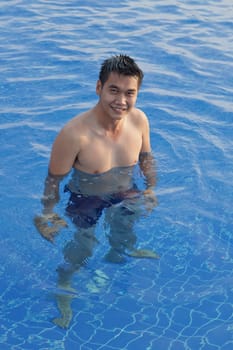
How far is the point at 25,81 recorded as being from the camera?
7.60 m

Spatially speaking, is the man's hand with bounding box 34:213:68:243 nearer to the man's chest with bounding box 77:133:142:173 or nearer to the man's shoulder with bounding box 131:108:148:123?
the man's chest with bounding box 77:133:142:173

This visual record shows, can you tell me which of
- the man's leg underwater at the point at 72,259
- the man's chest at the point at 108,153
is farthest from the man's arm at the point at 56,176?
the man's leg underwater at the point at 72,259

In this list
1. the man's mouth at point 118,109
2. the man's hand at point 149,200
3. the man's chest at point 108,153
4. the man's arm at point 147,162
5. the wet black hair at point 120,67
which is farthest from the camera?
the man's arm at point 147,162

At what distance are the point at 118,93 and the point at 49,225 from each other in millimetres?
1012

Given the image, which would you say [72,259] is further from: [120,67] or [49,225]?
[120,67]

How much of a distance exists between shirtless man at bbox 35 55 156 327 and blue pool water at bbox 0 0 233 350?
19 centimetres

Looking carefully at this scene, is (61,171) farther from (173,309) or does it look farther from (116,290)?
(173,309)

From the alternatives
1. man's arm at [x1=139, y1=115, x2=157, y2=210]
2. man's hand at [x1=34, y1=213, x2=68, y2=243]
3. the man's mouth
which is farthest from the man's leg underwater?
the man's mouth

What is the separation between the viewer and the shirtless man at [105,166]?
4.17 m

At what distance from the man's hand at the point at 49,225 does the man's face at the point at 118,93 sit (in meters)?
0.83

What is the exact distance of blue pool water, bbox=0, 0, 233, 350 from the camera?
4.11 m

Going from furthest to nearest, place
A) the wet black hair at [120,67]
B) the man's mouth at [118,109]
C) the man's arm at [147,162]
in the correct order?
1. the man's arm at [147,162]
2. the man's mouth at [118,109]
3. the wet black hair at [120,67]

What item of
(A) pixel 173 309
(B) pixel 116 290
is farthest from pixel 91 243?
(A) pixel 173 309

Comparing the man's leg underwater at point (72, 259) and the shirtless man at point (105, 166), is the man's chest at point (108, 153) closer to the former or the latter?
the shirtless man at point (105, 166)
